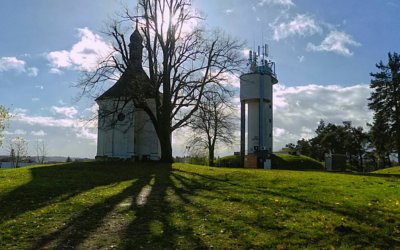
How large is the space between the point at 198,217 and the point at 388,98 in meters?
53.6

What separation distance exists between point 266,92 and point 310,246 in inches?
1516

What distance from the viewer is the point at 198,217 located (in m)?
9.99

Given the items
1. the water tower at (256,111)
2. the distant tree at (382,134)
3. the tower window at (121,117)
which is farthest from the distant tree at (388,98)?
the tower window at (121,117)

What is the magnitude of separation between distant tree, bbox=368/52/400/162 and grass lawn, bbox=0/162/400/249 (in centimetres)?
4464

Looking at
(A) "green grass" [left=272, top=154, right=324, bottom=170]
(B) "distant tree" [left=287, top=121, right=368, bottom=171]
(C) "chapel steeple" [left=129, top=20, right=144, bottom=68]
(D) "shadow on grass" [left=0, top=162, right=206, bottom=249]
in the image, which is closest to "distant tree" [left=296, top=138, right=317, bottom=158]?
(B) "distant tree" [left=287, top=121, right=368, bottom=171]

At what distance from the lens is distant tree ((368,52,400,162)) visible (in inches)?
2170

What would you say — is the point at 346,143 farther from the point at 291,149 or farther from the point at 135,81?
the point at 135,81

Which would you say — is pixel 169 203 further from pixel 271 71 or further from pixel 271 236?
pixel 271 71

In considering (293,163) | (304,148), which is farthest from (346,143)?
(293,163)

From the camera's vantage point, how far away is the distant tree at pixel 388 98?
181 feet

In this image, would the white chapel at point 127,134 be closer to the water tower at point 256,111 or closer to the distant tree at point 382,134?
the water tower at point 256,111

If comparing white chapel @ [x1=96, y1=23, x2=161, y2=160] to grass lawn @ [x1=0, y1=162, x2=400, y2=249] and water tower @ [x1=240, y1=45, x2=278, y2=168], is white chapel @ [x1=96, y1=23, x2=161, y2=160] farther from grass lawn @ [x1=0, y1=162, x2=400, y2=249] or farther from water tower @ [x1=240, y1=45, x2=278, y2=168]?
grass lawn @ [x1=0, y1=162, x2=400, y2=249]

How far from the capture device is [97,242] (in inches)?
316

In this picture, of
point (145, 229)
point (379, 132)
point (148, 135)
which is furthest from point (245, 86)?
point (145, 229)
